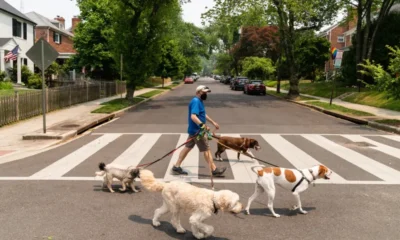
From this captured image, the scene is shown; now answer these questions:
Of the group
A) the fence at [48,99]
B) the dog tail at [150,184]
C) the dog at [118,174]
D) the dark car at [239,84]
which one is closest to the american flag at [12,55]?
the fence at [48,99]

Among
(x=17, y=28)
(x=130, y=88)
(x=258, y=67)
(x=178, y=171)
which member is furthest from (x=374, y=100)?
(x=258, y=67)

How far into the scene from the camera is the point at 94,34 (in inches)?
1687

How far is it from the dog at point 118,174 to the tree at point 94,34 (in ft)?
121

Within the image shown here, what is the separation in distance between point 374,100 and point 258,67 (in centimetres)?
3921

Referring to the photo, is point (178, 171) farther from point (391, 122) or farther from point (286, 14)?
point (286, 14)

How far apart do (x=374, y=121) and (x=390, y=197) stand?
10793mm

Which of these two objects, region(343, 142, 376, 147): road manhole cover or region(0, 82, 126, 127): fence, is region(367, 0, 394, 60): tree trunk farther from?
region(343, 142, 376, 147): road manhole cover

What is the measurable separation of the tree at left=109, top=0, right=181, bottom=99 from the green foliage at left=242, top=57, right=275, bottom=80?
37829 mm

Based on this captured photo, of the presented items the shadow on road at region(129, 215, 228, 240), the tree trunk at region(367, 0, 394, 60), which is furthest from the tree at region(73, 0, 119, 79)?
the shadow on road at region(129, 215, 228, 240)

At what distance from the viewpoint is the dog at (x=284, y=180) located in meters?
5.67

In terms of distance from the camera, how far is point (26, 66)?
38.8 metres

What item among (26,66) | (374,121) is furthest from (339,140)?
(26,66)

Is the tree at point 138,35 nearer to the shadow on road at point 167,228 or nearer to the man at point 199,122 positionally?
the man at point 199,122

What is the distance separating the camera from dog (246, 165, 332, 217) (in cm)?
567
